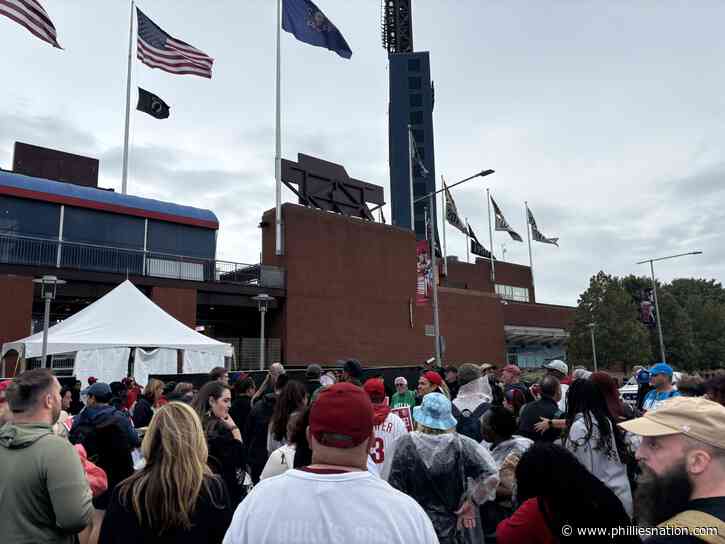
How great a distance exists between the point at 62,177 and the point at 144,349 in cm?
1643

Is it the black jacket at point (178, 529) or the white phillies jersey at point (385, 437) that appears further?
the white phillies jersey at point (385, 437)

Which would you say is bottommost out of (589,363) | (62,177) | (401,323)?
(589,363)

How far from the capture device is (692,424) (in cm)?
197

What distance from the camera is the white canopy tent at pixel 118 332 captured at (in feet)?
40.1

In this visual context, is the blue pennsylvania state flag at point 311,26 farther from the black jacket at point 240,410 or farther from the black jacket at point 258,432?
the black jacket at point 258,432

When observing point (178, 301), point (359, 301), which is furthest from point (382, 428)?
point (359, 301)

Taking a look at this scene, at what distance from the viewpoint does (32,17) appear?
49.7ft

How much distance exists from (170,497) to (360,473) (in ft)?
3.95

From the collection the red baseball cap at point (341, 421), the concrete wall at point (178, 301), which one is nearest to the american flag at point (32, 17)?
the concrete wall at point (178, 301)

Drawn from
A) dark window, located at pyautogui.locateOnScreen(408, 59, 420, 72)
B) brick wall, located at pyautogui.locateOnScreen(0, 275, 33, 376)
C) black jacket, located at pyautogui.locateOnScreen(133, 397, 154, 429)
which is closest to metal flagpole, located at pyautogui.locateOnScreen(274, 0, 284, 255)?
brick wall, located at pyautogui.locateOnScreen(0, 275, 33, 376)

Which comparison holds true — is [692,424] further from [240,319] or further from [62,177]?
[62,177]

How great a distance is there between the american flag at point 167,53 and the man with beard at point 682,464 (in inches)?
874

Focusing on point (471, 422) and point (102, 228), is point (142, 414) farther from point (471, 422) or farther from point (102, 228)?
point (102, 228)

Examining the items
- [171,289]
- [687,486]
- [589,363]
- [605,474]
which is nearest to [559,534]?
[687,486]
